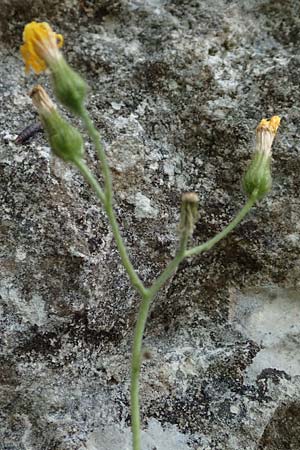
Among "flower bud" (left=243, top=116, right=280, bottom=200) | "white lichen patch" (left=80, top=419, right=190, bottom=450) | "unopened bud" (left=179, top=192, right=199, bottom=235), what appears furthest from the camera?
"white lichen patch" (left=80, top=419, right=190, bottom=450)

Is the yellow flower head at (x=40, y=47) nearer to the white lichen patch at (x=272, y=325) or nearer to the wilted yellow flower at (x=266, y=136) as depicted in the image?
the wilted yellow flower at (x=266, y=136)

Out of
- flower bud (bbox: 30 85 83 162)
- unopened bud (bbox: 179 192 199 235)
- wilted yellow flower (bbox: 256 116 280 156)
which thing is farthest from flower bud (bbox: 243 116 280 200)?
flower bud (bbox: 30 85 83 162)

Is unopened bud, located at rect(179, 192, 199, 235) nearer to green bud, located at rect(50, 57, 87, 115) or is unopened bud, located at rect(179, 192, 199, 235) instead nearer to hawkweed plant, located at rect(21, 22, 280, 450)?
hawkweed plant, located at rect(21, 22, 280, 450)

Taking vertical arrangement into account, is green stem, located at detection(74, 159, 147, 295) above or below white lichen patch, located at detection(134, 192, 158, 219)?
below

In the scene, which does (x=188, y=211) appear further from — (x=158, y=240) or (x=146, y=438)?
(x=146, y=438)

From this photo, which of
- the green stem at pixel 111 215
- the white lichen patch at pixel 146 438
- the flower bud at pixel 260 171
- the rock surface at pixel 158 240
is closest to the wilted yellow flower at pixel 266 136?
the flower bud at pixel 260 171

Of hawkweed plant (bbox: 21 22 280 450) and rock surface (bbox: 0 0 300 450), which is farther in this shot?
rock surface (bbox: 0 0 300 450)

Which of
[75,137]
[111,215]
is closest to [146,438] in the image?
[111,215]

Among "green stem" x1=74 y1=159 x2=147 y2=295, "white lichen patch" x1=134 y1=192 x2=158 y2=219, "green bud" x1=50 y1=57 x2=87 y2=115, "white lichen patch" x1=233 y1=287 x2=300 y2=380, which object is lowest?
"white lichen patch" x1=233 y1=287 x2=300 y2=380

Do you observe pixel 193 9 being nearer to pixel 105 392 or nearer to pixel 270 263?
pixel 270 263
